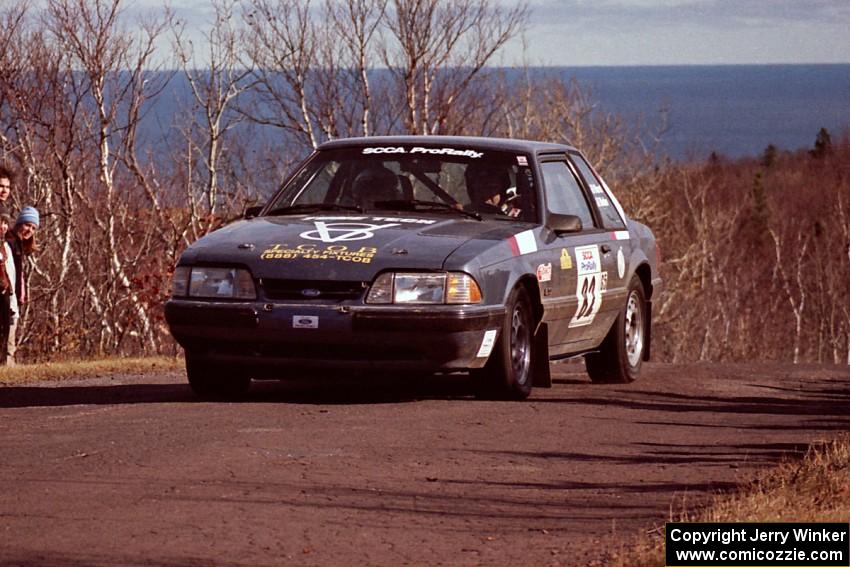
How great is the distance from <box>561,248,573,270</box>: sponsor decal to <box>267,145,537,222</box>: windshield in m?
0.32

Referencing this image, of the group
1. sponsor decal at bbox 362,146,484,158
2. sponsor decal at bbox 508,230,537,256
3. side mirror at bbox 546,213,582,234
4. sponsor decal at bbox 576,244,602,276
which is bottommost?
sponsor decal at bbox 576,244,602,276

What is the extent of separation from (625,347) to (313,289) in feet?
11.4

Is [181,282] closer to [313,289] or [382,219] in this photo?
[313,289]

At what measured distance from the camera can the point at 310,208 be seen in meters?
11.0

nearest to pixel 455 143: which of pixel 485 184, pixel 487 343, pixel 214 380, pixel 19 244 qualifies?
pixel 485 184

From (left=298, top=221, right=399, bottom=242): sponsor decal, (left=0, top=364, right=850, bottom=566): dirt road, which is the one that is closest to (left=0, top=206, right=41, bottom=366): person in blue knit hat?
(left=0, top=364, right=850, bottom=566): dirt road

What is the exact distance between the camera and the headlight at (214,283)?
9875mm

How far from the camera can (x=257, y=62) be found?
39125 mm

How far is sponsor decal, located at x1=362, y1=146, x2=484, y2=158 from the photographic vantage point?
36.6ft

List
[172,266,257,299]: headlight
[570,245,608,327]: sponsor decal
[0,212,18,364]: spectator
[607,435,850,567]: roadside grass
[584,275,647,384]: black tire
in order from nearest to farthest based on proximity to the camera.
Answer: [607,435,850,567]: roadside grass, [172,266,257,299]: headlight, [570,245,608,327]: sponsor decal, [584,275,647,384]: black tire, [0,212,18,364]: spectator

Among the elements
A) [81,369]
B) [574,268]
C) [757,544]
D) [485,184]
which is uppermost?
[485,184]

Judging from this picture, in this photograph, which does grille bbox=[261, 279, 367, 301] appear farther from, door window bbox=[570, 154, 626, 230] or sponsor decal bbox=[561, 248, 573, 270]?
door window bbox=[570, 154, 626, 230]

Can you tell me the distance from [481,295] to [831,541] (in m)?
4.01

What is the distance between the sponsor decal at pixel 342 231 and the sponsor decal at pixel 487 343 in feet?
2.89
